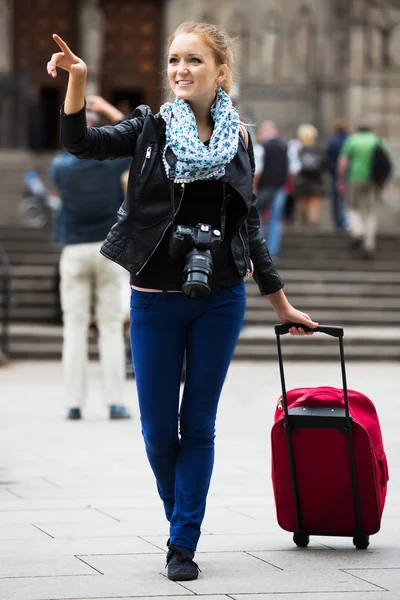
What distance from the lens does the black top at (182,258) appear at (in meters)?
4.78

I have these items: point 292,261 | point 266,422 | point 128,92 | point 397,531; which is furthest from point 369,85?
point 397,531

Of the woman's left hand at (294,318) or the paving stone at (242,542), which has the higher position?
the woman's left hand at (294,318)

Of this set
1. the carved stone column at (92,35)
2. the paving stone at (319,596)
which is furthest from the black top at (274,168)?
the paving stone at (319,596)

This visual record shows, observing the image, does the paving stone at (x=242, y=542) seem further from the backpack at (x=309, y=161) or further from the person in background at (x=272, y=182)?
the backpack at (x=309, y=161)

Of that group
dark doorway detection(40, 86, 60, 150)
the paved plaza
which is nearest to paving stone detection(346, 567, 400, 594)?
the paved plaza

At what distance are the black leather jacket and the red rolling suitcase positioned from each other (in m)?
0.80

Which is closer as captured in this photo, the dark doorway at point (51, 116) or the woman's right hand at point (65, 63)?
the woman's right hand at point (65, 63)

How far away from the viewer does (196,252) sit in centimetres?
462

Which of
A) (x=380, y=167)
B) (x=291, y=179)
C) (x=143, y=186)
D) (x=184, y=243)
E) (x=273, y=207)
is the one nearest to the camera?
(x=184, y=243)

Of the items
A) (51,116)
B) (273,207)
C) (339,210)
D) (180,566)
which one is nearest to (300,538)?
(180,566)

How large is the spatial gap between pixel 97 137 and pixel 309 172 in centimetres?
1746

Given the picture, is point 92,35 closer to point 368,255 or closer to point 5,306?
point 368,255

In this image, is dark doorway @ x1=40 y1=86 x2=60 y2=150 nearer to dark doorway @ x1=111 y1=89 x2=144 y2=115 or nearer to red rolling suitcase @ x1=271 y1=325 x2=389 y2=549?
dark doorway @ x1=111 y1=89 x2=144 y2=115

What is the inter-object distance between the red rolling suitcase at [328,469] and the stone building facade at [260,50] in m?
22.6
